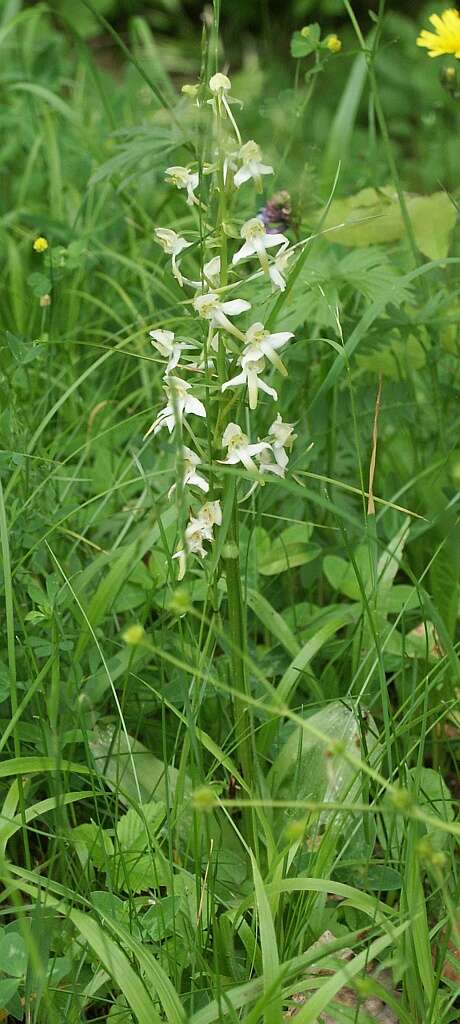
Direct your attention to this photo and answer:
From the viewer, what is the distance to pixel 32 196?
3.01 metres

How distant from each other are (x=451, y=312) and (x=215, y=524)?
0.88 meters

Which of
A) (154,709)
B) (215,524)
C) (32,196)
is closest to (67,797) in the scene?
(154,709)

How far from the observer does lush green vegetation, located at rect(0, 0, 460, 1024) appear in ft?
3.98

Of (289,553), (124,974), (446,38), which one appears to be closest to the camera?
(124,974)

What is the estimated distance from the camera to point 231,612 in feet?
4.40

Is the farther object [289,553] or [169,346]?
[289,553]

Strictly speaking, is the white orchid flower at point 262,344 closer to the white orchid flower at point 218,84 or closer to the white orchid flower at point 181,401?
the white orchid flower at point 181,401

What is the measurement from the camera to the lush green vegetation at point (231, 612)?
1212mm

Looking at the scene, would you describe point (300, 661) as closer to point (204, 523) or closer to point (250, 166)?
point (204, 523)

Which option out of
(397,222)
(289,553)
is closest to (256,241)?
(289,553)

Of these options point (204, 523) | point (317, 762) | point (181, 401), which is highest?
point (181, 401)

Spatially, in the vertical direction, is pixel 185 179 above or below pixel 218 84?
below

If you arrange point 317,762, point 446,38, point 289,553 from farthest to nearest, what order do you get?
1. point 446,38
2. point 289,553
3. point 317,762

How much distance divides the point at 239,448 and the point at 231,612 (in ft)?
→ 0.63
